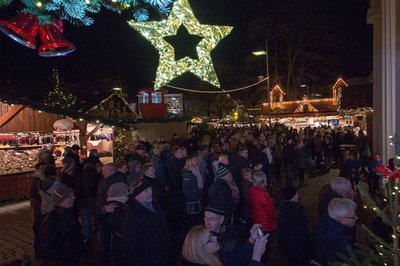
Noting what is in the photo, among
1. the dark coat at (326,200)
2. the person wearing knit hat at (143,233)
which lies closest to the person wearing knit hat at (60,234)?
the person wearing knit hat at (143,233)

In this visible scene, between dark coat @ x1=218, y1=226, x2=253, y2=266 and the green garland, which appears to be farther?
dark coat @ x1=218, y1=226, x2=253, y2=266

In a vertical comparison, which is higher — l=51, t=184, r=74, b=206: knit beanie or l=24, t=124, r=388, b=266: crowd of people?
l=51, t=184, r=74, b=206: knit beanie

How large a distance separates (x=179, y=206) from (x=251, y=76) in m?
35.9

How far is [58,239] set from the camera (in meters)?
4.29

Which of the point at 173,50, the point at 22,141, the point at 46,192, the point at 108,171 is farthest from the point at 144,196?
the point at 22,141

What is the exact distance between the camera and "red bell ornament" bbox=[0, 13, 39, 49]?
281cm

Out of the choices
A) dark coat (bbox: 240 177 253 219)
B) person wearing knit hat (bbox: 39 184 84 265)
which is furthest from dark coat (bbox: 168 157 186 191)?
person wearing knit hat (bbox: 39 184 84 265)

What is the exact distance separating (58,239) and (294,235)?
291cm

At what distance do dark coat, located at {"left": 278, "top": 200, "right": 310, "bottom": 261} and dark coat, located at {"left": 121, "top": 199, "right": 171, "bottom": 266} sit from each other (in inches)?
61.7

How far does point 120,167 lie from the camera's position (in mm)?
6766

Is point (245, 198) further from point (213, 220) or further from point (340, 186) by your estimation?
point (213, 220)

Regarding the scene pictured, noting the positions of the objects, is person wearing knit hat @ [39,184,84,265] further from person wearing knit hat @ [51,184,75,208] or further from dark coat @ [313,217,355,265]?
dark coat @ [313,217,355,265]

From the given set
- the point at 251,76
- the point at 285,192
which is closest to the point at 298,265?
the point at 285,192

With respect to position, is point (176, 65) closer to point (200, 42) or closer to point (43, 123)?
point (200, 42)
